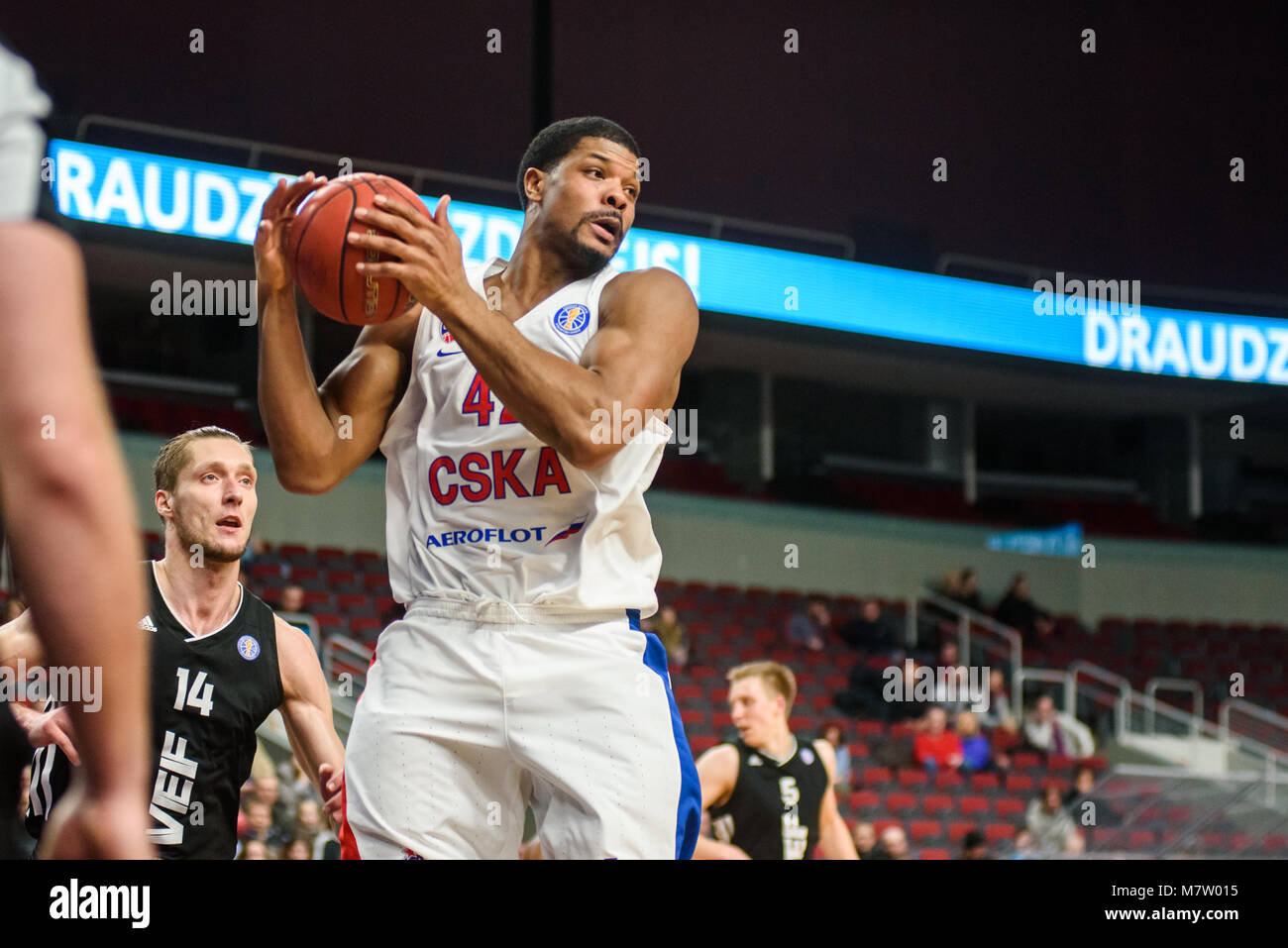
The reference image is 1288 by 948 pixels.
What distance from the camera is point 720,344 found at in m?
15.7

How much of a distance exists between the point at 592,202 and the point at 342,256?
22.9 inches

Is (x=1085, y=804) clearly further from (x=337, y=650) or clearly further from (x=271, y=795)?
(x=271, y=795)

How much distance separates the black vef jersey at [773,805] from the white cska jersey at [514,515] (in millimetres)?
2868

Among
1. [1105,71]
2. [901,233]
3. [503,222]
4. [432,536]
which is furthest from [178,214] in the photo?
[1105,71]

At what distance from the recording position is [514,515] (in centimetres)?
284

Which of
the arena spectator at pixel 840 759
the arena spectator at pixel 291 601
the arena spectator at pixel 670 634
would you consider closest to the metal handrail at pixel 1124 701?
the arena spectator at pixel 840 759

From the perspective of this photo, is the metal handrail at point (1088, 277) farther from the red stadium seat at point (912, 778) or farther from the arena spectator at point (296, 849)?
the arena spectator at point (296, 849)

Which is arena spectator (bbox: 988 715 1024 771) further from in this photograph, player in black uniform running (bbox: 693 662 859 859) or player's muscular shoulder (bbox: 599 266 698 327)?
player's muscular shoulder (bbox: 599 266 698 327)

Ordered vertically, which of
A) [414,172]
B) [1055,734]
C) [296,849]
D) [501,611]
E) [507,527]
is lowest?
[296,849]

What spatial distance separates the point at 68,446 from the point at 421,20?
14.9 meters

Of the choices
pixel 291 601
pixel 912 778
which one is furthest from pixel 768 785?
pixel 912 778

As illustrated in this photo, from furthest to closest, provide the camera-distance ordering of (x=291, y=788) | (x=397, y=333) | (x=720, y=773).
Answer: (x=291, y=788) → (x=720, y=773) → (x=397, y=333)

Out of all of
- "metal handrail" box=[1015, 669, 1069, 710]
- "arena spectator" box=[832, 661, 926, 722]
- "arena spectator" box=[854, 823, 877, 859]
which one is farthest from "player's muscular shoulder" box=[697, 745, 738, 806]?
"metal handrail" box=[1015, 669, 1069, 710]

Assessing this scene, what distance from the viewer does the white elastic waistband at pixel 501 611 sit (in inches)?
109
